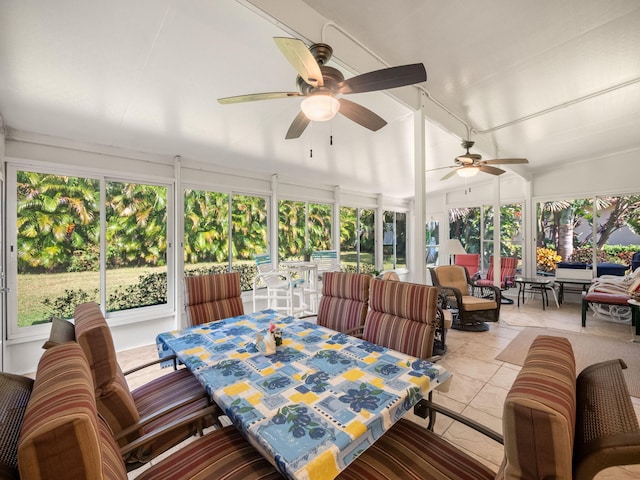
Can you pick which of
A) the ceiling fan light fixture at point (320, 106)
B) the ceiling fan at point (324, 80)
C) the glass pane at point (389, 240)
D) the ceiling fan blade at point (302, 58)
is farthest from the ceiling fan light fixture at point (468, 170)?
the glass pane at point (389, 240)

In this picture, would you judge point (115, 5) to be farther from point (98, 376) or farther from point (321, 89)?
point (98, 376)

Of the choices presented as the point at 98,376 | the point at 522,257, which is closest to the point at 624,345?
the point at 522,257

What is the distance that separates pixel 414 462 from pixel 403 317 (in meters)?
0.89

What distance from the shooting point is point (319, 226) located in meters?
6.11

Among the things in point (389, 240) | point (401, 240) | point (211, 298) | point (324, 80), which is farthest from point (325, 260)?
point (324, 80)

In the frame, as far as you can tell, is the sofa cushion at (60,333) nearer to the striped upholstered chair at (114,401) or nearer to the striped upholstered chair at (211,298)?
the striped upholstered chair at (114,401)

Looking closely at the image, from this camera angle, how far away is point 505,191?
691 cm

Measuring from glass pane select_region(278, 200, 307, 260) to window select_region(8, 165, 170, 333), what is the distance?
1.95 metres

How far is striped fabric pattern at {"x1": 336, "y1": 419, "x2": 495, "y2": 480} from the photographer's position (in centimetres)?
110

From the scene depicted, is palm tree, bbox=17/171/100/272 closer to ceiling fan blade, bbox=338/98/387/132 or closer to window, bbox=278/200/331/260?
window, bbox=278/200/331/260

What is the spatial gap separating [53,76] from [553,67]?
4.03m

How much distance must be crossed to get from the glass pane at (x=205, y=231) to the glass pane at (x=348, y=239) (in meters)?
2.84

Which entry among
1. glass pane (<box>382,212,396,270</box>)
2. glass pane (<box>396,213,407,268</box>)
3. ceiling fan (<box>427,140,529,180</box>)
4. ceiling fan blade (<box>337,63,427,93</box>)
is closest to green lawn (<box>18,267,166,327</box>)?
ceiling fan blade (<box>337,63,427,93</box>)

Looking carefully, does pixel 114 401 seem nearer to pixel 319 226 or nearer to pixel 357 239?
pixel 319 226
